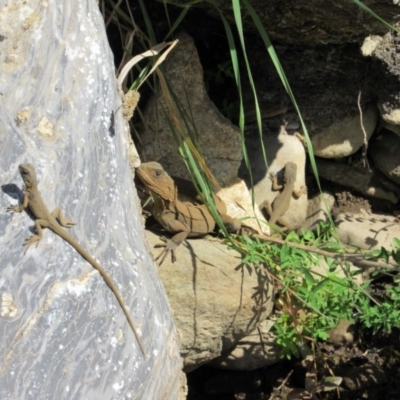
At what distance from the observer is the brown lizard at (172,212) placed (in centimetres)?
418

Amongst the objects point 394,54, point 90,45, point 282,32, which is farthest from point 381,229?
point 90,45

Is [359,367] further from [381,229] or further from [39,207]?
[39,207]

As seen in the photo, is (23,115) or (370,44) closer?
(23,115)

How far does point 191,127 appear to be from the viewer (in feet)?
15.1

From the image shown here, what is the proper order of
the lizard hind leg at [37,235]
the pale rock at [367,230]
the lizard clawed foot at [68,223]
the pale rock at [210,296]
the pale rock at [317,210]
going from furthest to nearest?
the pale rock at [317,210]
the pale rock at [367,230]
the pale rock at [210,296]
the lizard clawed foot at [68,223]
the lizard hind leg at [37,235]

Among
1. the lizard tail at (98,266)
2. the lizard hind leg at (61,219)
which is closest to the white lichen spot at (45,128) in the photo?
the lizard hind leg at (61,219)

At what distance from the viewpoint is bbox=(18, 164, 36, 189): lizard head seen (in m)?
2.84

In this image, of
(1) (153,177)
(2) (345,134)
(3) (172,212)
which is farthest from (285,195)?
(1) (153,177)

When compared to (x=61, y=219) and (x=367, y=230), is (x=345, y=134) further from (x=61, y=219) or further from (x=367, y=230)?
(x=61, y=219)

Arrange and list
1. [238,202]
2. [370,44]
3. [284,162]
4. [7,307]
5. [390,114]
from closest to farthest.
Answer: [7,307], [370,44], [390,114], [238,202], [284,162]

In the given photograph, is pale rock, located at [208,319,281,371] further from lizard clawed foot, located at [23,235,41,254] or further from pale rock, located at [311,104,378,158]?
lizard clawed foot, located at [23,235,41,254]

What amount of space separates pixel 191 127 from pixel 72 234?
185 centimetres

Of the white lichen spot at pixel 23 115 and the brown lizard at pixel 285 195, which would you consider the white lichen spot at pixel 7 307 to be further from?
the brown lizard at pixel 285 195

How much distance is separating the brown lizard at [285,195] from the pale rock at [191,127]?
0.47 m
